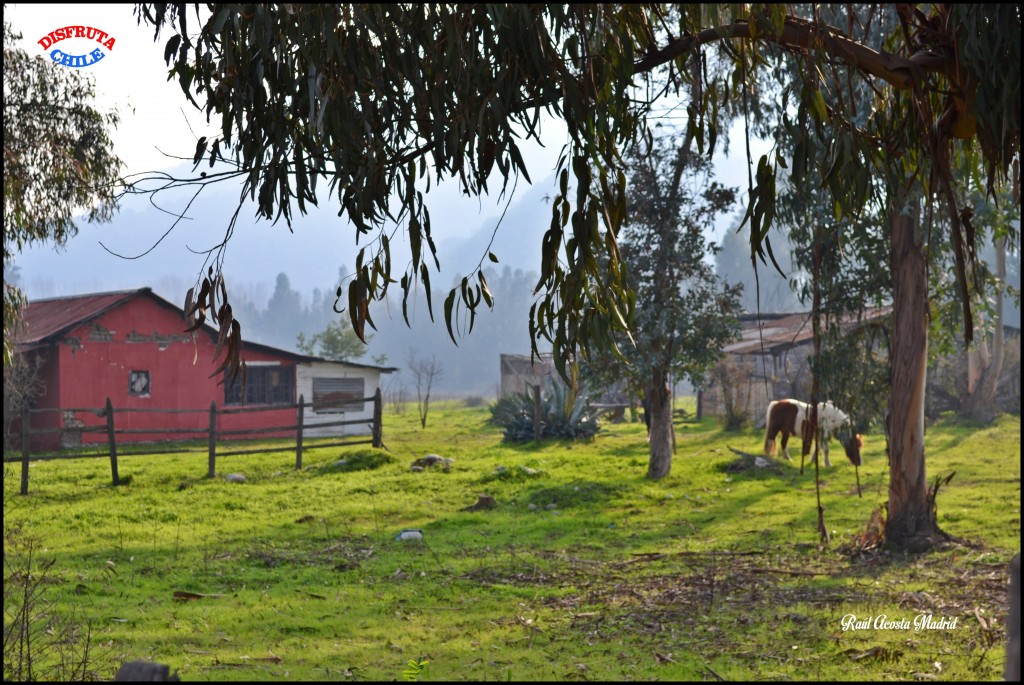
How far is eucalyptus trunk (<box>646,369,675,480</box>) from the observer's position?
→ 17938 mm

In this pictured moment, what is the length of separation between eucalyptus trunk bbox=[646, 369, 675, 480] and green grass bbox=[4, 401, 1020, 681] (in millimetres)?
595

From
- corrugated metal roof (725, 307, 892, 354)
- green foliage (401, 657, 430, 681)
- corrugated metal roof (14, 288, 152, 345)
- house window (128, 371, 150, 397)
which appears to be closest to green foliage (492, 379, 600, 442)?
corrugated metal roof (725, 307, 892, 354)

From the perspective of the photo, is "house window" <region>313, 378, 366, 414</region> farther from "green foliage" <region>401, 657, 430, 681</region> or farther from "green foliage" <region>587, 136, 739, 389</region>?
"green foliage" <region>401, 657, 430, 681</region>

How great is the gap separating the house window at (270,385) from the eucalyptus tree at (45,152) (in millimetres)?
16189

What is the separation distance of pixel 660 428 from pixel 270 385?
16718 millimetres

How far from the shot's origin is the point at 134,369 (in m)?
27.3

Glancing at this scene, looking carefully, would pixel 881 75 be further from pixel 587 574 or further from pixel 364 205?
pixel 587 574

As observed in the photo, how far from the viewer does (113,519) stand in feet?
46.0

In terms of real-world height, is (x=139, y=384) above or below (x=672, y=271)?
below

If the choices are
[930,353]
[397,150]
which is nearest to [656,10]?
[397,150]

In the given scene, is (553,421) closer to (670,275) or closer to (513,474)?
(513,474)

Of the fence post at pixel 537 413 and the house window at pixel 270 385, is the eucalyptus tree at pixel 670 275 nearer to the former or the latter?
the fence post at pixel 537 413

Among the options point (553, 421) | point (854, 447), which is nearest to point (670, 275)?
point (854, 447)

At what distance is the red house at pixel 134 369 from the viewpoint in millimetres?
25484
